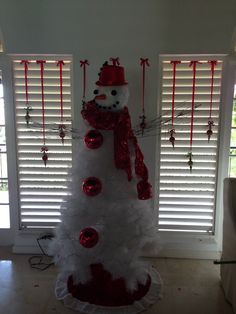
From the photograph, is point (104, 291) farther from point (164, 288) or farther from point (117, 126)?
point (117, 126)

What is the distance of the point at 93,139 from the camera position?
2.13m

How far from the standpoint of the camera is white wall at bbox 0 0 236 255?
244 cm

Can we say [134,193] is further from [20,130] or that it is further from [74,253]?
[20,130]

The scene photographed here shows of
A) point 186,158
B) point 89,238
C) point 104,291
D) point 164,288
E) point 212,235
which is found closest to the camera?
point 89,238

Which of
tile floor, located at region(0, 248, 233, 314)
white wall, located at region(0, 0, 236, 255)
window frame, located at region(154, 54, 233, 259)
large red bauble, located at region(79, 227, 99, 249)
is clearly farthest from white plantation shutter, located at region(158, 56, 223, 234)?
large red bauble, located at region(79, 227, 99, 249)

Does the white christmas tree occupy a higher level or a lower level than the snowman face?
lower

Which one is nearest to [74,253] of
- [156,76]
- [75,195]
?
[75,195]

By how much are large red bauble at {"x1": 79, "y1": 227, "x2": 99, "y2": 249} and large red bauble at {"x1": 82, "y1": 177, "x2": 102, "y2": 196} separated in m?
0.23

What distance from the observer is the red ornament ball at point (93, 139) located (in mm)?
2132

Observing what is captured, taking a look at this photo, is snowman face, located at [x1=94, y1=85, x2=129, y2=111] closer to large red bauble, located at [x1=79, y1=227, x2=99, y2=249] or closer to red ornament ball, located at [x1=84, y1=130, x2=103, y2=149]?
red ornament ball, located at [x1=84, y1=130, x2=103, y2=149]

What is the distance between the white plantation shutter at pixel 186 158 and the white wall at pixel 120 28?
13cm

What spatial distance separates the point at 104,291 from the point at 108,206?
1.93 feet

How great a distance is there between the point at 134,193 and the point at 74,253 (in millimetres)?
532

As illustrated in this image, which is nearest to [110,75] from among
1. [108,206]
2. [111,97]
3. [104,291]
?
[111,97]
